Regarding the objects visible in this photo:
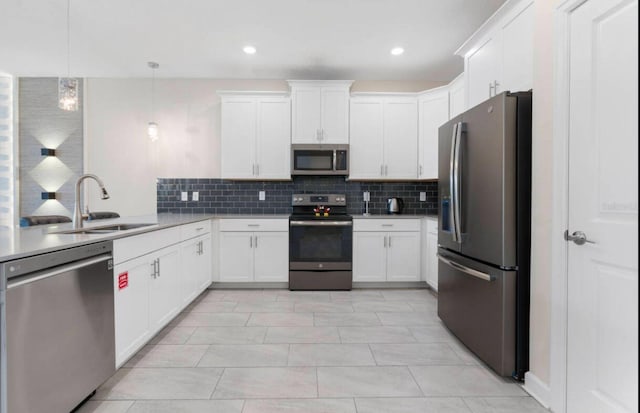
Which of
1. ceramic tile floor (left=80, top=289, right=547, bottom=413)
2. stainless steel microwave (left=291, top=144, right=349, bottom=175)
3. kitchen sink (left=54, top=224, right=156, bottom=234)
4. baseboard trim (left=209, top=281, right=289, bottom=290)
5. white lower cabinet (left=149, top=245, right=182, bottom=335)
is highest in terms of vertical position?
stainless steel microwave (left=291, top=144, right=349, bottom=175)

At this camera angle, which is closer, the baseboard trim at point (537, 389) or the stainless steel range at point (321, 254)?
the baseboard trim at point (537, 389)

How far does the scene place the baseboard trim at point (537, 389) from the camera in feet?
5.71

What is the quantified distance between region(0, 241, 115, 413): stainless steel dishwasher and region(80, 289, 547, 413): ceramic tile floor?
0.93 feet

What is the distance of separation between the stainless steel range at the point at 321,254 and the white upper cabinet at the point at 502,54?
1973 millimetres

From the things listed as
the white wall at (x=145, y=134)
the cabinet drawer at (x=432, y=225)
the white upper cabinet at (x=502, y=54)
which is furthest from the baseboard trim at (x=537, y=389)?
the white wall at (x=145, y=134)

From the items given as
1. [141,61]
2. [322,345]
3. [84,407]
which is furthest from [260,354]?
[141,61]

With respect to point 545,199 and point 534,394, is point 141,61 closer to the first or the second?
point 545,199

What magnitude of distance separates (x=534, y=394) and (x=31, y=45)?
530 centimetres

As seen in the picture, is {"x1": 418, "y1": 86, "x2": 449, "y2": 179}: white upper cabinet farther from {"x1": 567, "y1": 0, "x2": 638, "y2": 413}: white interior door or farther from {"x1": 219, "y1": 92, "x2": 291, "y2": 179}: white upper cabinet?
{"x1": 567, "y1": 0, "x2": 638, "y2": 413}: white interior door

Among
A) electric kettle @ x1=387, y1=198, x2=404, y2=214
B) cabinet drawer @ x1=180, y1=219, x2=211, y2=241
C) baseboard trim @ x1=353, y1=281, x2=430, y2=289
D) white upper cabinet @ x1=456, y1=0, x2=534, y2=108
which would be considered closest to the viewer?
white upper cabinet @ x1=456, y1=0, x2=534, y2=108

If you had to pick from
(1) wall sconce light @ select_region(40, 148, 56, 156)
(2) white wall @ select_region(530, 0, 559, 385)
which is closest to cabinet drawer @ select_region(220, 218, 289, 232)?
(1) wall sconce light @ select_region(40, 148, 56, 156)

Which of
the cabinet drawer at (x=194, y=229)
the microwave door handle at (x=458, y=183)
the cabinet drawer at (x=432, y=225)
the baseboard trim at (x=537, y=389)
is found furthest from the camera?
the cabinet drawer at (x=432, y=225)

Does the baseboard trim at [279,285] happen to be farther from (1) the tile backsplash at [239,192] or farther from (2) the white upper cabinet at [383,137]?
(2) the white upper cabinet at [383,137]

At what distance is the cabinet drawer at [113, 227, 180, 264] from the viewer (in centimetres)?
200
